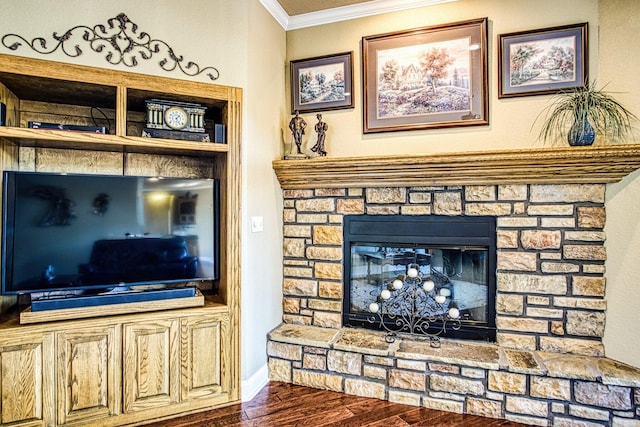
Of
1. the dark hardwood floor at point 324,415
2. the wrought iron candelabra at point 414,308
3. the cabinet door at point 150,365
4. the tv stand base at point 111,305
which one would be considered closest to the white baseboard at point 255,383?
the dark hardwood floor at point 324,415

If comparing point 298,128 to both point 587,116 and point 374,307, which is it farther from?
point 587,116

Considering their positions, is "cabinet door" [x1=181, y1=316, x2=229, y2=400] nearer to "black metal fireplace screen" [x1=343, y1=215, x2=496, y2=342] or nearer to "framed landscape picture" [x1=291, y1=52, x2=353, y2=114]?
"black metal fireplace screen" [x1=343, y1=215, x2=496, y2=342]

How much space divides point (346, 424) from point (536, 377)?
3.93ft

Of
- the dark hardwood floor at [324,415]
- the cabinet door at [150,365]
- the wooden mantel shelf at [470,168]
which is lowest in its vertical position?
the dark hardwood floor at [324,415]

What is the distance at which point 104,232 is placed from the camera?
2182 millimetres

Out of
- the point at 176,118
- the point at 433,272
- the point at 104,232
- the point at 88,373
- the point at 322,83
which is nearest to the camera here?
the point at 88,373

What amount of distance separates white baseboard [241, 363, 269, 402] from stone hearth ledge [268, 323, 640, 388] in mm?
246

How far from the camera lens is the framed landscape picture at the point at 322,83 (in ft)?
9.24

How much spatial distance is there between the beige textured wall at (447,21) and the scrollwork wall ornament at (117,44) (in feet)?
3.25

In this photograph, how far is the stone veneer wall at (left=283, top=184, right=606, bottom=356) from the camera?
90.3 inches

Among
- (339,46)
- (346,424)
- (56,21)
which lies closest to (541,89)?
(339,46)

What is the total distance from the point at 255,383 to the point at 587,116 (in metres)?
2.85

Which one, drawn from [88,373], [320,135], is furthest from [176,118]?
[88,373]

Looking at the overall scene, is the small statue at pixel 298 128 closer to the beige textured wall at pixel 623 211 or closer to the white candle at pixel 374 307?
the white candle at pixel 374 307
